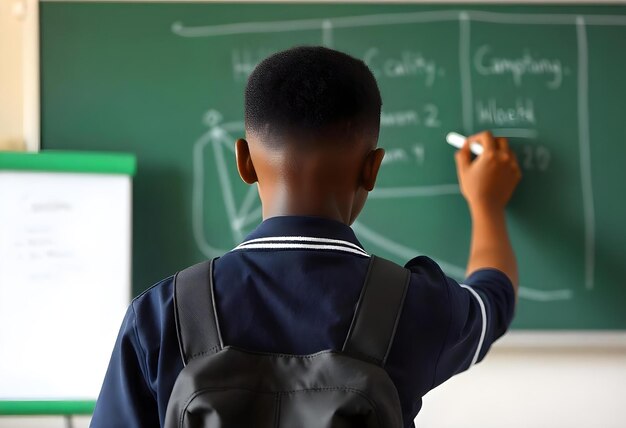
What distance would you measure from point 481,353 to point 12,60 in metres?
1.45

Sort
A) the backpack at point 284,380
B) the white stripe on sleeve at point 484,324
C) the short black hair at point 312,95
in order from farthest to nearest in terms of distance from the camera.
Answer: the white stripe on sleeve at point 484,324 → the short black hair at point 312,95 → the backpack at point 284,380

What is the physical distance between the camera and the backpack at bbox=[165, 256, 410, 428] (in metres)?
0.99

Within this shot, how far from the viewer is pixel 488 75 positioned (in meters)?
2.09

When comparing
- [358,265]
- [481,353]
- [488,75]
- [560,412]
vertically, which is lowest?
[560,412]

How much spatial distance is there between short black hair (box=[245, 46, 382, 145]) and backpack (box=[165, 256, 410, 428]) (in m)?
0.23

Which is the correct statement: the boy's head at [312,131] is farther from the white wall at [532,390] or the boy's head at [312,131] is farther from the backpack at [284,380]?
the white wall at [532,390]

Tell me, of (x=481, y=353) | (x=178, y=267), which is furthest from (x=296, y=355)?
(x=178, y=267)

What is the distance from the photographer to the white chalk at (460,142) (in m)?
2.04

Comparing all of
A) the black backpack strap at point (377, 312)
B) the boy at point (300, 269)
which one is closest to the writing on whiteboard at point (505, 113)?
the boy at point (300, 269)

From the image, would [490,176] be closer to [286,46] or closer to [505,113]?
[505,113]

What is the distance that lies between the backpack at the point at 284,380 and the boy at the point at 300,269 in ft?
0.07

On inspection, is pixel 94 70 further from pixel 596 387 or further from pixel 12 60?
pixel 596 387

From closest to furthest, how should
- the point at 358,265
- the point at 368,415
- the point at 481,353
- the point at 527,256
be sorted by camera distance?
1. the point at 368,415
2. the point at 358,265
3. the point at 481,353
4. the point at 527,256

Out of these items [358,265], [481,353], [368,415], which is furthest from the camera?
[481,353]
